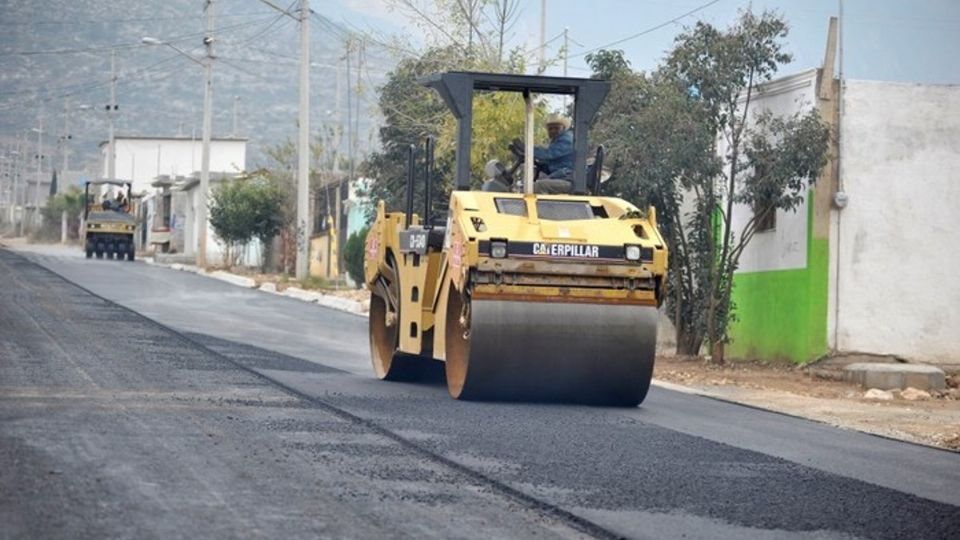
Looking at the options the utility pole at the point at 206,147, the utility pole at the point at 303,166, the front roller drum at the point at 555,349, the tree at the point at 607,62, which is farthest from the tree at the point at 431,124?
the utility pole at the point at 206,147

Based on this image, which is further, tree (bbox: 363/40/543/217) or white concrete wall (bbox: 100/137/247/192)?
white concrete wall (bbox: 100/137/247/192)

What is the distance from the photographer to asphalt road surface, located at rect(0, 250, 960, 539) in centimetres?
791

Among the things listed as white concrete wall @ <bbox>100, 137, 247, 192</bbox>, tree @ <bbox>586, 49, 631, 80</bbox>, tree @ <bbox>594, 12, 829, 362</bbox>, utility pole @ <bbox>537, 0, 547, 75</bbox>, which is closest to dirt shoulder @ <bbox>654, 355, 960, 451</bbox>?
tree @ <bbox>594, 12, 829, 362</bbox>

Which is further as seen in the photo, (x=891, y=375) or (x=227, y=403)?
(x=891, y=375)

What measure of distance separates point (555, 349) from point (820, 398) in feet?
20.5

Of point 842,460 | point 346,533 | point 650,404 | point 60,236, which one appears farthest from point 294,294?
point 60,236

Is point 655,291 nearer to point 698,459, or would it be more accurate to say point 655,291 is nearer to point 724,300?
point 698,459

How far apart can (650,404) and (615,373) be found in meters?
1.31

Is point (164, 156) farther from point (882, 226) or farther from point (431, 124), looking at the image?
point (882, 226)

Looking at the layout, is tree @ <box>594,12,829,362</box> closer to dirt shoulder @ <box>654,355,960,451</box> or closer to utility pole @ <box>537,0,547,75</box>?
dirt shoulder @ <box>654,355,960,451</box>

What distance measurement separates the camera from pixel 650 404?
50.4 ft

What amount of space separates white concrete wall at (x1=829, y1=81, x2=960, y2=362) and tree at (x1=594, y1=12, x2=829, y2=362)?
894 mm

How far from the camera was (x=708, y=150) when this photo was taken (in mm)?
22562

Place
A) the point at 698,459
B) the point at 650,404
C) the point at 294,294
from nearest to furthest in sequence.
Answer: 1. the point at 698,459
2. the point at 650,404
3. the point at 294,294
